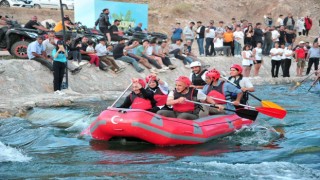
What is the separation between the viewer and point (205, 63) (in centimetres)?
2448

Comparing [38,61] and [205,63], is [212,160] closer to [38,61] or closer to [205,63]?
[38,61]

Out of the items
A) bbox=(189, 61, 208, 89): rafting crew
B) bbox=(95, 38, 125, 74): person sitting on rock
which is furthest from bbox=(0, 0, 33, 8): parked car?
bbox=(189, 61, 208, 89): rafting crew

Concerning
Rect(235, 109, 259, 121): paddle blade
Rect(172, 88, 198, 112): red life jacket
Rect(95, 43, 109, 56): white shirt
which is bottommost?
Rect(235, 109, 259, 121): paddle blade

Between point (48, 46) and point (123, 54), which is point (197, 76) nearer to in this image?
point (48, 46)

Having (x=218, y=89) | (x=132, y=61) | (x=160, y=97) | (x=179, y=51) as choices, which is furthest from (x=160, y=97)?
(x=179, y=51)

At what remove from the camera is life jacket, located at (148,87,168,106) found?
1205 centimetres

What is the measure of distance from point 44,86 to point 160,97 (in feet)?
22.3

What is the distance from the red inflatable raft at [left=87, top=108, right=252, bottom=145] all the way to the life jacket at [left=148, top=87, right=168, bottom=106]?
104cm

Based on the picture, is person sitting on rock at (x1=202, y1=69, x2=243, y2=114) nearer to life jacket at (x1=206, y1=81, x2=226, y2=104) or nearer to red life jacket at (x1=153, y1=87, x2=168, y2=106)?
life jacket at (x1=206, y1=81, x2=226, y2=104)

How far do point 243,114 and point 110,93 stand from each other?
21.0 ft

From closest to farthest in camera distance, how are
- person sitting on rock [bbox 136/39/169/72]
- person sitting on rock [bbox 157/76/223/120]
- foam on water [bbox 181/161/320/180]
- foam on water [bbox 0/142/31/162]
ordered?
foam on water [bbox 181/161/320/180] < foam on water [bbox 0/142/31/162] < person sitting on rock [bbox 157/76/223/120] < person sitting on rock [bbox 136/39/169/72]

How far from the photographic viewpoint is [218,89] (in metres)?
12.8

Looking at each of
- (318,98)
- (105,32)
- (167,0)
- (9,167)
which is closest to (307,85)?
(318,98)

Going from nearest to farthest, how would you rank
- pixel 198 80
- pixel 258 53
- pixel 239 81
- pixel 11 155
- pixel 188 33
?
pixel 11 155 < pixel 239 81 < pixel 198 80 < pixel 258 53 < pixel 188 33
